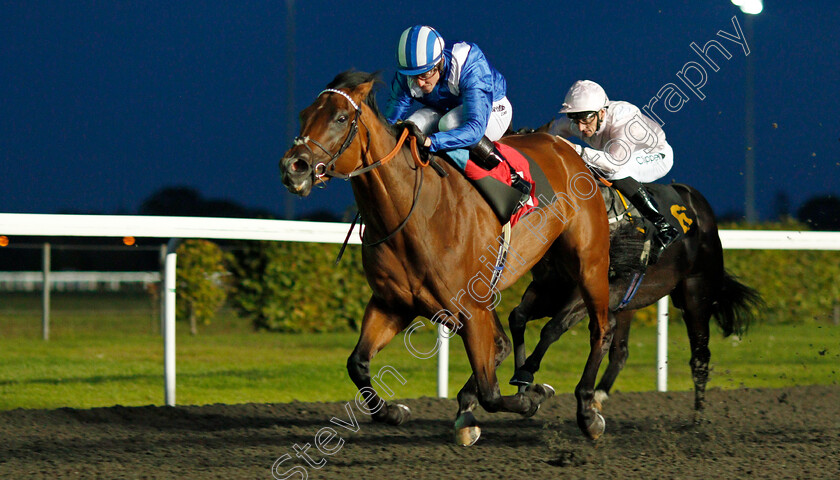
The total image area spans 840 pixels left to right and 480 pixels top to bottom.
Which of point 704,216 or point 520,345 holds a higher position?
point 704,216

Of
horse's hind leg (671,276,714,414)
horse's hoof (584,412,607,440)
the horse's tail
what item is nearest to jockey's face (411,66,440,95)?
horse's hoof (584,412,607,440)

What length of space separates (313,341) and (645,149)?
19.4ft

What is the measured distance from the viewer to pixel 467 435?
13.1 ft

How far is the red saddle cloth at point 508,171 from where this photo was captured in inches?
149

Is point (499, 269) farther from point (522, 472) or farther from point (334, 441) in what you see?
point (334, 441)

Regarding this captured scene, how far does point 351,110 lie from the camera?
3.27 meters

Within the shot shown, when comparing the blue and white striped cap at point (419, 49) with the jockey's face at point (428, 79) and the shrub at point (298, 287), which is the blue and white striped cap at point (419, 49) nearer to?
the jockey's face at point (428, 79)

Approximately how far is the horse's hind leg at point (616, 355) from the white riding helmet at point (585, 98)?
1.40 m

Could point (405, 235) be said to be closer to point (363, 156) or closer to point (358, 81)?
point (363, 156)

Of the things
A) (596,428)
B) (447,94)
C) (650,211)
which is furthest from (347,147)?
(650,211)

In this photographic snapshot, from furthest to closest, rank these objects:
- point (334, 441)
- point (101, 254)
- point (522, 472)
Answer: point (101, 254) → point (334, 441) → point (522, 472)

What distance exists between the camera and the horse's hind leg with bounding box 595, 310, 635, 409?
5230mm

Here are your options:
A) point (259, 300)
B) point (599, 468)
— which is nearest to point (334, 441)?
point (599, 468)

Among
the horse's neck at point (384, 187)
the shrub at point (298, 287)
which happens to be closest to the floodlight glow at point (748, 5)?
the horse's neck at point (384, 187)
